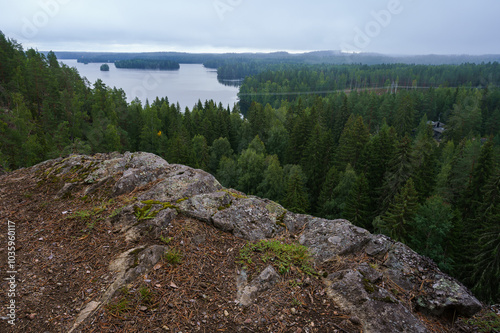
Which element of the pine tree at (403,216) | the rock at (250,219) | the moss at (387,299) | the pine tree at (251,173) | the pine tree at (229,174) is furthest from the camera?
the pine tree at (229,174)

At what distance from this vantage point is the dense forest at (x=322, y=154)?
930 inches

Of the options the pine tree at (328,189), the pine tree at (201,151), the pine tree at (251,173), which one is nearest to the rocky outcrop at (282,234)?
the pine tree at (328,189)

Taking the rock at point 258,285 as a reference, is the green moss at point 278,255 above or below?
above

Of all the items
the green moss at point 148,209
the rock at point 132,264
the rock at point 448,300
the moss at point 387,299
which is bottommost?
the rock at point 448,300

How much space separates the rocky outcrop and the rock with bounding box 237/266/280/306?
20mm

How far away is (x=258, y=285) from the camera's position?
5.39 metres

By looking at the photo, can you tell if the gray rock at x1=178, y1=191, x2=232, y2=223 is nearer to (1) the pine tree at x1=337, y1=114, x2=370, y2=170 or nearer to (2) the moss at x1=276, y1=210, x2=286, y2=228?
(2) the moss at x1=276, y1=210, x2=286, y2=228

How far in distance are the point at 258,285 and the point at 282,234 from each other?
211cm

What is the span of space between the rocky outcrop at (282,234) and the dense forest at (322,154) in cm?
1740

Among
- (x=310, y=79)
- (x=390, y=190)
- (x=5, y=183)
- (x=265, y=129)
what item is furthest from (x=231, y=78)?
(x=5, y=183)

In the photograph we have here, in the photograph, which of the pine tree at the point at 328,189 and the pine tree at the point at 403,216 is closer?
the pine tree at the point at 403,216

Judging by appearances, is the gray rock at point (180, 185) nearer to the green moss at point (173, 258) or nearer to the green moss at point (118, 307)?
the green moss at point (173, 258)

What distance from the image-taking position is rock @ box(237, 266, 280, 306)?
16.8 ft

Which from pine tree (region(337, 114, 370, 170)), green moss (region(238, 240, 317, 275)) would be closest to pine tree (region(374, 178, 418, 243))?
pine tree (region(337, 114, 370, 170))
